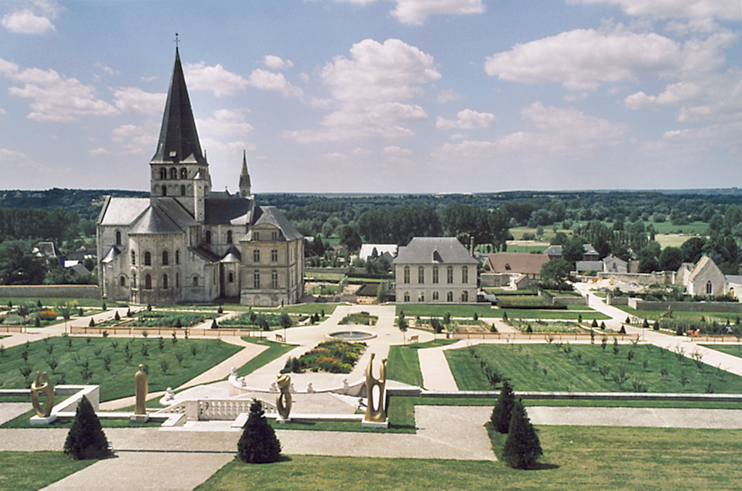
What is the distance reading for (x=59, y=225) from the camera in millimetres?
Result: 115188

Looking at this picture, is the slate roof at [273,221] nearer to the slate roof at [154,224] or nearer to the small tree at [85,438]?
the slate roof at [154,224]

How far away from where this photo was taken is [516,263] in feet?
267

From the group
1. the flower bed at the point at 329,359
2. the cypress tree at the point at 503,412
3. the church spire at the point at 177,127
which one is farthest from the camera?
the church spire at the point at 177,127

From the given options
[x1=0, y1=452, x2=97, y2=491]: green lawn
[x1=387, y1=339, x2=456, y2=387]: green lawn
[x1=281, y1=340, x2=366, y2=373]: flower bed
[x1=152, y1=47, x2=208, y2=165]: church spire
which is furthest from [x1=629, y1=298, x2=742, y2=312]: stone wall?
[x1=0, y1=452, x2=97, y2=491]: green lawn

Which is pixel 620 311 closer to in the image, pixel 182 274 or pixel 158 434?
pixel 182 274

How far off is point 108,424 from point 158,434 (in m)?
2.26

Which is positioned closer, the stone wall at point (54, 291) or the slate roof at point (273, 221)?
the slate roof at point (273, 221)

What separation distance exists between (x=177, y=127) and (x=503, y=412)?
48.5 meters

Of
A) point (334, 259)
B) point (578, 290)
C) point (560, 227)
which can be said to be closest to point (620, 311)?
point (578, 290)

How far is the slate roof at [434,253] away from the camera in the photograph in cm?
5862

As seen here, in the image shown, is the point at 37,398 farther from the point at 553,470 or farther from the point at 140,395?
the point at 553,470

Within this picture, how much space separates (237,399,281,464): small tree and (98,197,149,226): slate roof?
4806cm

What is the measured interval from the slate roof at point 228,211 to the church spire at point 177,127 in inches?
184

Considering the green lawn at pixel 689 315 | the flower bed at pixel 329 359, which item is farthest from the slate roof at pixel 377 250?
the flower bed at pixel 329 359
